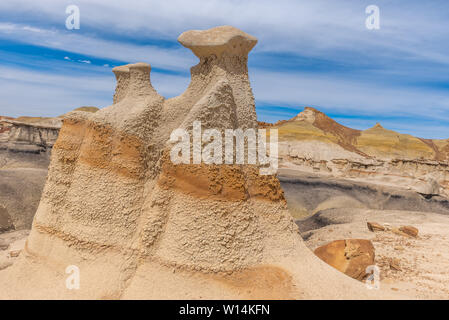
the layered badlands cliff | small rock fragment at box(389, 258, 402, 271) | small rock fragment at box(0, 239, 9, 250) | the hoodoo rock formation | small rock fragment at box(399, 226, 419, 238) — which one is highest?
the hoodoo rock formation

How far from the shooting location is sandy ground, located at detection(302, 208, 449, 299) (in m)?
6.91

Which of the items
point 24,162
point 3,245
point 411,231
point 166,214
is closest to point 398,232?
point 411,231

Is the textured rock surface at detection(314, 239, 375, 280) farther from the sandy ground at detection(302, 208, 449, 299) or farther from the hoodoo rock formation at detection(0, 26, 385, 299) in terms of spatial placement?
the hoodoo rock formation at detection(0, 26, 385, 299)

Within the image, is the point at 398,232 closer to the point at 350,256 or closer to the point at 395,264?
the point at 395,264

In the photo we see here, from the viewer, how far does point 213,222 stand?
4.70m

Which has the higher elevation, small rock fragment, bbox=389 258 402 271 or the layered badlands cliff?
small rock fragment, bbox=389 258 402 271

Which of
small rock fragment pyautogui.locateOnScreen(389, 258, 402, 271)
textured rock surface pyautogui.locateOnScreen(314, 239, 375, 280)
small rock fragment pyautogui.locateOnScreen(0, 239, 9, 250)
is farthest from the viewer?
small rock fragment pyautogui.locateOnScreen(0, 239, 9, 250)

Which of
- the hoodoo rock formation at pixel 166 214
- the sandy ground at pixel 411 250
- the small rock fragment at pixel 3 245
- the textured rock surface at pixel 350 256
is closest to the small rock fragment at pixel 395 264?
the sandy ground at pixel 411 250

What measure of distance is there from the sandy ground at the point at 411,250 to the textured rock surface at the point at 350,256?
54 centimetres

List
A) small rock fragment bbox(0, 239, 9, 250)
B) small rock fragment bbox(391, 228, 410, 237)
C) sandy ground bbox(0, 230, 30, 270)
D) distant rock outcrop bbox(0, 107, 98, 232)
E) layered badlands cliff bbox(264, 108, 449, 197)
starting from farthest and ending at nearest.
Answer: layered badlands cliff bbox(264, 108, 449, 197)
distant rock outcrop bbox(0, 107, 98, 232)
small rock fragment bbox(0, 239, 9, 250)
small rock fragment bbox(391, 228, 410, 237)
sandy ground bbox(0, 230, 30, 270)

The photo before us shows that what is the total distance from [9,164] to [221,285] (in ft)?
130

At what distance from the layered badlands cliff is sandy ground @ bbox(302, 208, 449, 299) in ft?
42.5

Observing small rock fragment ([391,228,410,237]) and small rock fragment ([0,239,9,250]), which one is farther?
small rock fragment ([0,239,9,250])

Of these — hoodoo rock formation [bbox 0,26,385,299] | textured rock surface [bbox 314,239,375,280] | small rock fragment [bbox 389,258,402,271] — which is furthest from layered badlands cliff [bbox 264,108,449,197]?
hoodoo rock formation [bbox 0,26,385,299]
